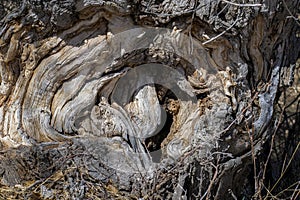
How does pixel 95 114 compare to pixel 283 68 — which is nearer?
pixel 95 114

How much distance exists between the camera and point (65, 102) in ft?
12.5

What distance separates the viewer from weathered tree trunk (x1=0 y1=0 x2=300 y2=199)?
3619mm

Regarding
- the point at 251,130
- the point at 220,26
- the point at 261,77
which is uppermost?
the point at 220,26

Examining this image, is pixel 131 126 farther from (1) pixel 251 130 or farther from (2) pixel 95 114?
(1) pixel 251 130

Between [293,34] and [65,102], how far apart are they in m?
1.46

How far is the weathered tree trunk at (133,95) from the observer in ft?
11.9

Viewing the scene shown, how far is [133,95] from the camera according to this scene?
391 centimetres

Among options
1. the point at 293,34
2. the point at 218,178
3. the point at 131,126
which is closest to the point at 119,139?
the point at 131,126

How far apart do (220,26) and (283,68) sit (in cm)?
65

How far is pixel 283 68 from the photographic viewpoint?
13.5 feet

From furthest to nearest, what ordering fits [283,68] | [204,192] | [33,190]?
[283,68] < [204,192] < [33,190]

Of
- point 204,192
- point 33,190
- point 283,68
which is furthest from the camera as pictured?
point 283,68

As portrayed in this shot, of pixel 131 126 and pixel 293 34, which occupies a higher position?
pixel 293 34

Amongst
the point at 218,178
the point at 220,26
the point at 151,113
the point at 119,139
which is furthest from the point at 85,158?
the point at 220,26
